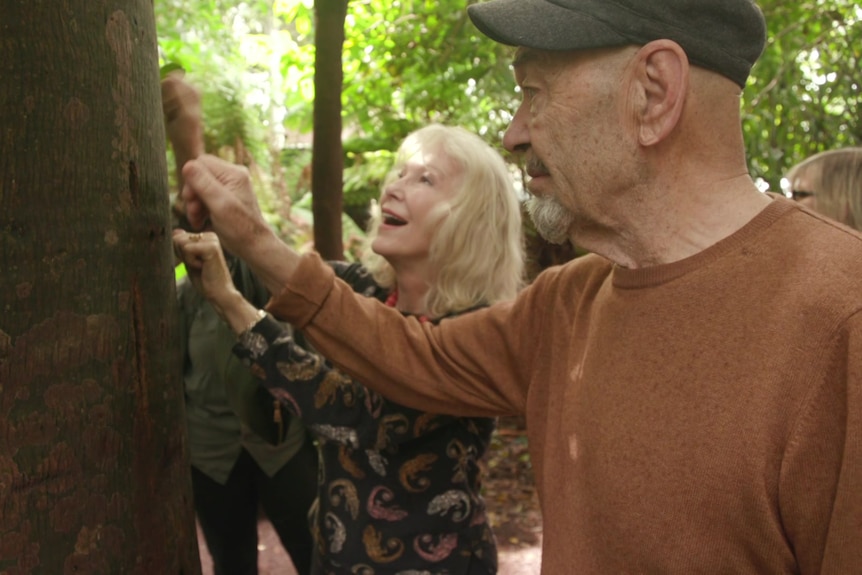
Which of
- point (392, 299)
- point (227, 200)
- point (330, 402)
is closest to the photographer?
point (227, 200)

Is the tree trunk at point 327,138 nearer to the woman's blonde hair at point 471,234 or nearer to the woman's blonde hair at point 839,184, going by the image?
the woman's blonde hair at point 471,234

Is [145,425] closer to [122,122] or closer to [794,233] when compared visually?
[122,122]

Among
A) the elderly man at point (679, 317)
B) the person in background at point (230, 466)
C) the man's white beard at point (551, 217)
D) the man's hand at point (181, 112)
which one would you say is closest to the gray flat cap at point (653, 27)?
the elderly man at point (679, 317)

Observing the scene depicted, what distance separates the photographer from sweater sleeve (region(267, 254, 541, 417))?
69.4 inches

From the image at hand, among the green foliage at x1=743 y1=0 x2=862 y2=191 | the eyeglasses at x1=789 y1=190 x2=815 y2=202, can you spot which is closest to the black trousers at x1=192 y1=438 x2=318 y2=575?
the eyeglasses at x1=789 y1=190 x2=815 y2=202

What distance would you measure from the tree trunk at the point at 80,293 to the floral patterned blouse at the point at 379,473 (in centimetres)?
57

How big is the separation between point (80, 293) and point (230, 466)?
5.98 ft

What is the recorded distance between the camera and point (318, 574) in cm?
223

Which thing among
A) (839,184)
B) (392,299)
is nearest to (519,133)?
(392,299)

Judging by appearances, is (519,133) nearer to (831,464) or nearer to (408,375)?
(408,375)

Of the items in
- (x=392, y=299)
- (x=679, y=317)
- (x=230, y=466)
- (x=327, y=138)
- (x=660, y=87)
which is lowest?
→ (x=230, y=466)

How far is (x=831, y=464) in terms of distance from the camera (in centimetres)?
110

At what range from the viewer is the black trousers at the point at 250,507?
9.66 ft

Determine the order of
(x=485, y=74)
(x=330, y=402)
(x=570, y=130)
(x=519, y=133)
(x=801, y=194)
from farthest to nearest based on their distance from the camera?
(x=485, y=74) → (x=801, y=194) → (x=330, y=402) → (x=519, y=133) → (x=570, y=130)
